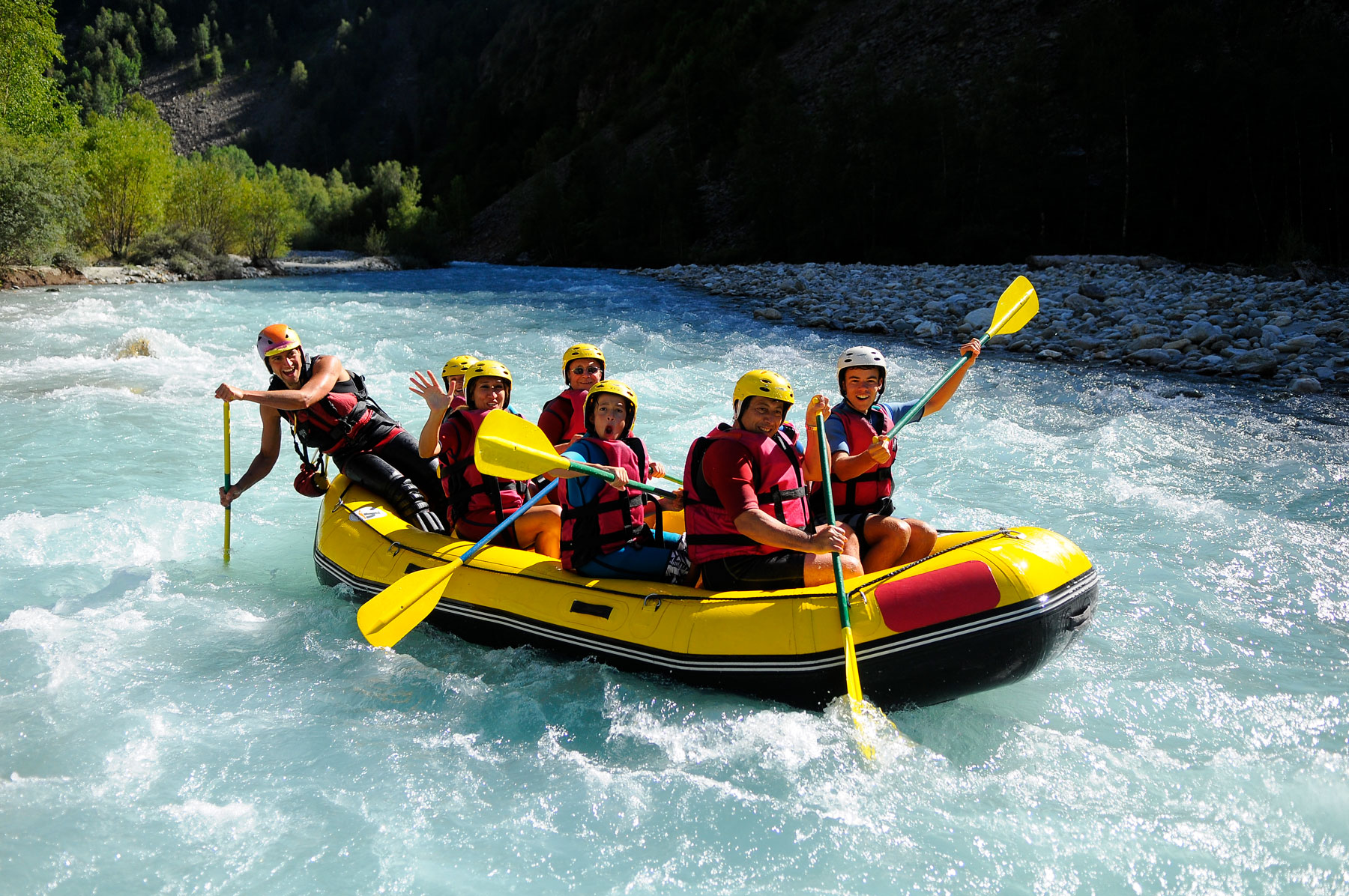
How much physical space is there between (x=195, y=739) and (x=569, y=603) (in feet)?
4.56

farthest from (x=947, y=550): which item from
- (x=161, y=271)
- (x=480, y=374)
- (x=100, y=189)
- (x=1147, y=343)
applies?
(x=100, y=189)

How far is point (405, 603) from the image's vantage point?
334 cm

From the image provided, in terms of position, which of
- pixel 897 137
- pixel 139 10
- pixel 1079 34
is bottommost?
pixel 897 137

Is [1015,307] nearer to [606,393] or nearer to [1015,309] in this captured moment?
[1015,309]

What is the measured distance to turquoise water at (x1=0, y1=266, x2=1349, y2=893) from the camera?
2484 millimetres

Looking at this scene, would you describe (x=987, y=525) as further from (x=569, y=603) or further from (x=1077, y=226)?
(x=1077, y=226)

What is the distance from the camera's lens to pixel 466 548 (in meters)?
A: 3.86

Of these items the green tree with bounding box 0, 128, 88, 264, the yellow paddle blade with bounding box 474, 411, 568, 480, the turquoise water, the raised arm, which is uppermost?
the green tree with bounding box 0, 128, 88, 264

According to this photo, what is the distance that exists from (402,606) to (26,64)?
884 inches

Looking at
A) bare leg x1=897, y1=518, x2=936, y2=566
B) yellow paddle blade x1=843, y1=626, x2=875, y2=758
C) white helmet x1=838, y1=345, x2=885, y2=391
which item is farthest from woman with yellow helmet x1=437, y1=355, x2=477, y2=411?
yellow paddle blade x1=843, y1=626, x2=875, y2=758

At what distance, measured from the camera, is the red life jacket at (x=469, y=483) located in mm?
3982

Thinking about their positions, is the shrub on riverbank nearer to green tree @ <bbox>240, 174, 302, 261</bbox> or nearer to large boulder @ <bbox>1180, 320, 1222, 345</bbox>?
green tree @ <bbox>240, 174, 302, 261</bbox>

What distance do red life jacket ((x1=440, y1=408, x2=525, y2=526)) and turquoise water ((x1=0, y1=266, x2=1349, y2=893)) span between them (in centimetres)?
60

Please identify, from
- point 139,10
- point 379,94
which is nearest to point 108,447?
point 379,94
